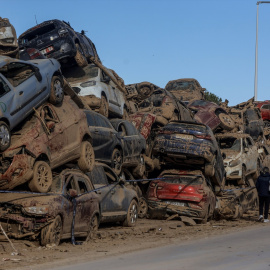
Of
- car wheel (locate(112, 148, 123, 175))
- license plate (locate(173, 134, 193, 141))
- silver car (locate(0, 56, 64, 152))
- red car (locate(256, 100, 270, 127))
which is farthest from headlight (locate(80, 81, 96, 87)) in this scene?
red car (locate(256, 100, 270, 127))

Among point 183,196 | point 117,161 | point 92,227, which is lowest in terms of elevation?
point 183,196

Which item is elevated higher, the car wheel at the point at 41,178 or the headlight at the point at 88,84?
the headlight at the point at 88,84

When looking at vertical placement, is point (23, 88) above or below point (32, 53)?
below

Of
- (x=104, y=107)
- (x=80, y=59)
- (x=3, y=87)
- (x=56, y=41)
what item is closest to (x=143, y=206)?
(x=104, y=107)

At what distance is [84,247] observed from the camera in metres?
11.7

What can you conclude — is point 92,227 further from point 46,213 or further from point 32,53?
point 32,53

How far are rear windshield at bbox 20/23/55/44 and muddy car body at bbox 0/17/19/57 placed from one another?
4871mm

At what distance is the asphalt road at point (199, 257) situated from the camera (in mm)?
9008

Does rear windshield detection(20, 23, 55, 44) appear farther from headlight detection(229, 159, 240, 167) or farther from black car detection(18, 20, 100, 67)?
headlight detection(229, 159, 240, 167)

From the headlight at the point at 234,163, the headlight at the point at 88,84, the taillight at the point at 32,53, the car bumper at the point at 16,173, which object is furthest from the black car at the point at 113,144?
the headlight at the point at 234,163

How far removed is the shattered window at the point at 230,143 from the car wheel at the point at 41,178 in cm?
1278

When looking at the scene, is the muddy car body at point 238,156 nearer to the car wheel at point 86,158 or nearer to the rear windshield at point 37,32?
the rear windshield at point 37,32

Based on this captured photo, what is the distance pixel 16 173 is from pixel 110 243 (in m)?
2.33

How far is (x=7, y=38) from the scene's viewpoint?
1755 centimetres
